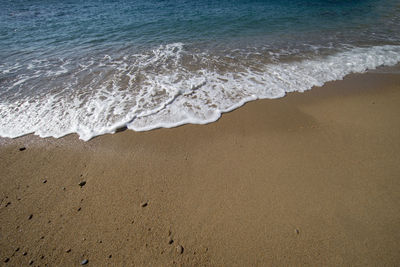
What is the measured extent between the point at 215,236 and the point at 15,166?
4006 millimetres

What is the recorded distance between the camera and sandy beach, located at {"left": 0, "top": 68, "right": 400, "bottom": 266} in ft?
7.41

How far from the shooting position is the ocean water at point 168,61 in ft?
14.7

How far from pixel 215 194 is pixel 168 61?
5.93 meters

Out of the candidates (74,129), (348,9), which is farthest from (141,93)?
(348,9)

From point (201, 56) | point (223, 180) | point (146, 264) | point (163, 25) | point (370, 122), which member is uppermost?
point (163, 25)

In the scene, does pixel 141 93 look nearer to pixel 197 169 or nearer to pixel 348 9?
pixel 197 169

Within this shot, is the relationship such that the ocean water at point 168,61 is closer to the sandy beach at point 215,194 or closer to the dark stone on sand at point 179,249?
the sandy beach at point 215,194

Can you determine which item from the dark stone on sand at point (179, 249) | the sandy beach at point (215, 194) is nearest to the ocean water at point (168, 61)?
the sandy beach at point (215, 194)

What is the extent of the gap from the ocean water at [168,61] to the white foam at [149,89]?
3 centimetres

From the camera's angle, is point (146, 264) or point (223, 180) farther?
point (223, 180)

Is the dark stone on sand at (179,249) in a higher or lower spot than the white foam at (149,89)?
lower

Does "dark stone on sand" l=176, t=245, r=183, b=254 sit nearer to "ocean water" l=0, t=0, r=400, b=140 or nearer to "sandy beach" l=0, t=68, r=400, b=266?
"sandy beach" l=0, t=68, r=400, b=266

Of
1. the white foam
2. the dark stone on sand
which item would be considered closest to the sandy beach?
the dark stone on sand

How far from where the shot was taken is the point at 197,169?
317cm
